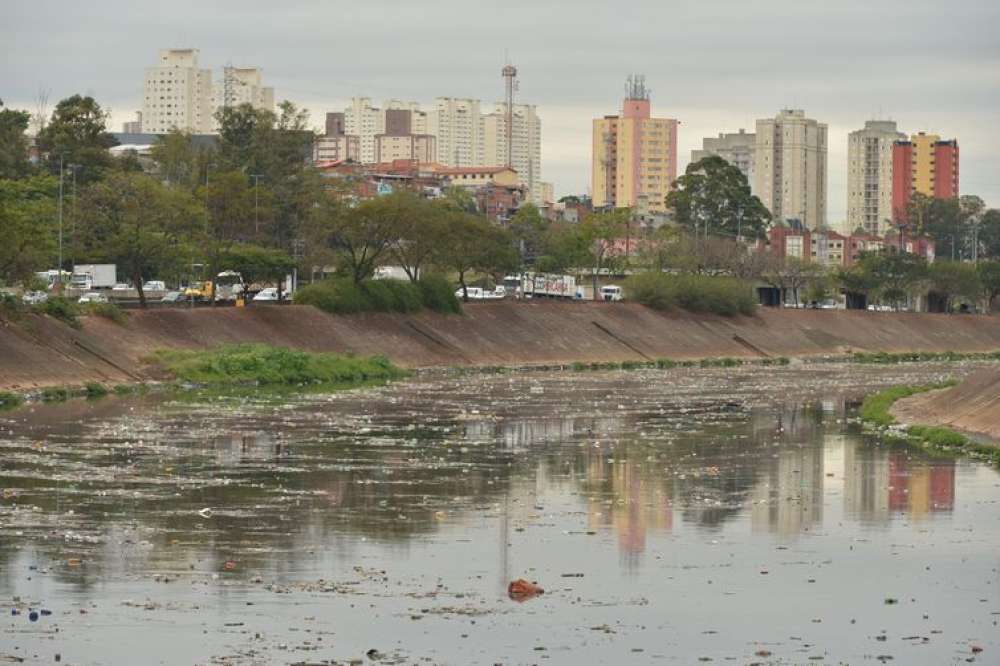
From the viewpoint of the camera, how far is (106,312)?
93.0m

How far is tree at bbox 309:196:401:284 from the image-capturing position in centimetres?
12138

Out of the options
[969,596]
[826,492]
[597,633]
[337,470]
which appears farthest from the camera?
[337,470]

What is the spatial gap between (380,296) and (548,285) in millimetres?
48546

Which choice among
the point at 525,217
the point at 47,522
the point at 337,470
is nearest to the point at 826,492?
the point at 337,470

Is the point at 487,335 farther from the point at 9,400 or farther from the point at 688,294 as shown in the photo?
the point at 9,400

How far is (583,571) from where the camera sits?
3262cm

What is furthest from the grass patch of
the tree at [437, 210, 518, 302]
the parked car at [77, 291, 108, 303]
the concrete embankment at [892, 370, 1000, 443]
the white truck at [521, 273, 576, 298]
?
the white truck at [521, 273, 576, 298]

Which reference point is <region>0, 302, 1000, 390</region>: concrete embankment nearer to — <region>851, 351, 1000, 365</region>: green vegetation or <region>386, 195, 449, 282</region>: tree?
<region>851, 351, 1000, 365</region>: green vegetation

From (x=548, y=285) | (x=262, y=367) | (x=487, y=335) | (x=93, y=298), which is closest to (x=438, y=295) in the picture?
(x=487, y=335)

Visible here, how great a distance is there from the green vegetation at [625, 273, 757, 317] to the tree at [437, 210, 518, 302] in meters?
9.64

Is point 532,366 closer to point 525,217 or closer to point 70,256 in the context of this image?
point 70,256

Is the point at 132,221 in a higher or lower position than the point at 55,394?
higher

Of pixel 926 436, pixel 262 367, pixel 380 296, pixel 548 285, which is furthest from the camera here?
pixel 548 285

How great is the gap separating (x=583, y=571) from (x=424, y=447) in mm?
23426
